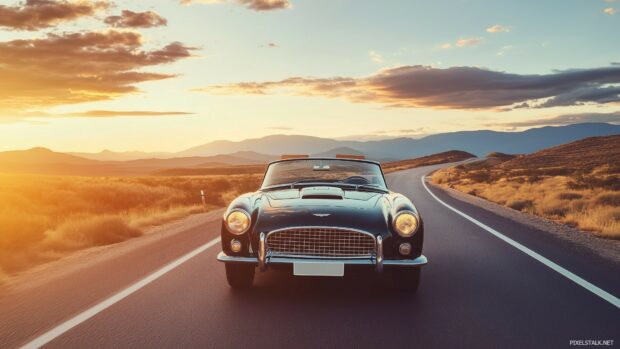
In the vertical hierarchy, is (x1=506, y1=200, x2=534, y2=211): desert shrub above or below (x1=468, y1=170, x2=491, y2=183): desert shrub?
above

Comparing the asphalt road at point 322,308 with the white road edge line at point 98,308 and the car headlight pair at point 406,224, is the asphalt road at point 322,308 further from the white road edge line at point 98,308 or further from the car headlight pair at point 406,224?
the car headlight pair at point 406,224

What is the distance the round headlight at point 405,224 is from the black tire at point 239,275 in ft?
5.42

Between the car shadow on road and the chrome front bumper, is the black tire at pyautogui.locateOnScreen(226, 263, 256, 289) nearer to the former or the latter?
the car shadow on road

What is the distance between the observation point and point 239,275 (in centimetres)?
614

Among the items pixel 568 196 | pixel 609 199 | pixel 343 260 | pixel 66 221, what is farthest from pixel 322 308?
pixel 568 196

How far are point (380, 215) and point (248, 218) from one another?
1432 mm

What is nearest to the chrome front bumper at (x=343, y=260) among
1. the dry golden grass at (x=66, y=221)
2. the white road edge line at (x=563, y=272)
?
the white road edge line at (x=563, y=272)

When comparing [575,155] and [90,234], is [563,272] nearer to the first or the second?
[90,234]

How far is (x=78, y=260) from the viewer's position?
8977mm

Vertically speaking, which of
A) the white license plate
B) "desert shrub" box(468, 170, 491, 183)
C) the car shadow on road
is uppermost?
the white license plate

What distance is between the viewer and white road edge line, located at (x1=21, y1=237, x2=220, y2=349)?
4492 mm

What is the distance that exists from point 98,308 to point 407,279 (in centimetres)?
320

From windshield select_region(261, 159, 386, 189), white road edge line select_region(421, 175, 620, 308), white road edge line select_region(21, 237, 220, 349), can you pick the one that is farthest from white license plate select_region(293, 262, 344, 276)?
white road edge line select_region(421, 175, 620, 308)
